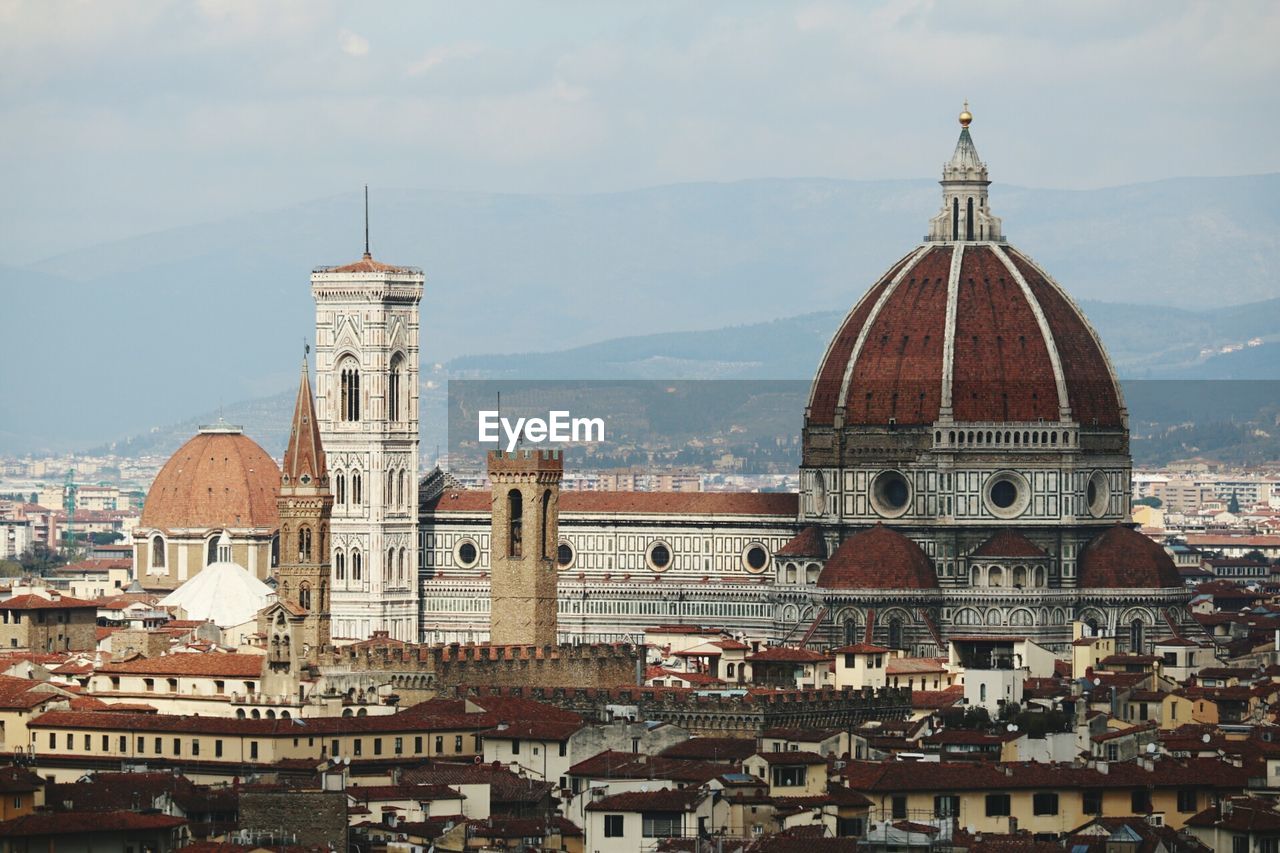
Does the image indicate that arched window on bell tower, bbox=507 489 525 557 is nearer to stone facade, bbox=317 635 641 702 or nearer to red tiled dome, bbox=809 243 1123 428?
stone facade, bbox=317 635 641 702

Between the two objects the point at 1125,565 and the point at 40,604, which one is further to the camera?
the point at 1125,565

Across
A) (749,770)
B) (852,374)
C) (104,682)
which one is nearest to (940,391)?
(852,374)

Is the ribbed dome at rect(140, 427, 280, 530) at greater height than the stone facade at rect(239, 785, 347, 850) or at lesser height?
greater

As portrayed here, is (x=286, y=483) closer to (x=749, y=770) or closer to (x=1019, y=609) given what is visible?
(x=1019, y=609)

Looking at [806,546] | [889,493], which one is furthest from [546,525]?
[889,493]

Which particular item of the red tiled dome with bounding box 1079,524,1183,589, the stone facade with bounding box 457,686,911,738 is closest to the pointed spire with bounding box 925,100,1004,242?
the red tiled dome with bounding box 1079,524,1183,589

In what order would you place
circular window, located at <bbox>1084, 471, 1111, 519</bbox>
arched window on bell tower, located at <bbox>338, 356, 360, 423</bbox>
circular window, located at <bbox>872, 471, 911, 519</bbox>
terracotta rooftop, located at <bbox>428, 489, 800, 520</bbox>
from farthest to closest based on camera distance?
arched window on bell tower, located at <bbox>338, 356, 360, 423</bbox> < terracotta rooftop, located at <bbox>428, 489, 800, 520</bbox> < circular window, located at <bbox>872, 471, 911, 519</bbox> < circular window, located at <bbox>1084, 471, 1111, 519</bbox>

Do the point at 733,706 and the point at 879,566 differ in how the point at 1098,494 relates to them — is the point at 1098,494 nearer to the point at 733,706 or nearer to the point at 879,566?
the point at 879,566
